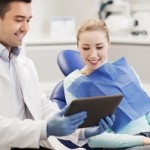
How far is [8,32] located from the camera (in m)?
1.82

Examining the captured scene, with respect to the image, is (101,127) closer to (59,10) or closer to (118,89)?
(118,89)

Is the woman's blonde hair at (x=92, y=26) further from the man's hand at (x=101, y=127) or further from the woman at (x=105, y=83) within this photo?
the man's hand at (x=101, y=127)

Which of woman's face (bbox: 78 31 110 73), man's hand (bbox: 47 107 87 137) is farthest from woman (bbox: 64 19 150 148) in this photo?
man's hand (bbox: 47 107 87 137)

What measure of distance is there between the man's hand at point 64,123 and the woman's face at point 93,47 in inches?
22.4

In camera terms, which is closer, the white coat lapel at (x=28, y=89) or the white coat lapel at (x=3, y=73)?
the white coat lapel at (x=3, y=73)

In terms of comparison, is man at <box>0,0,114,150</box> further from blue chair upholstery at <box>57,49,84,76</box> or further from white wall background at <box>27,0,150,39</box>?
white wall background at <box>27,0,150,39</box>

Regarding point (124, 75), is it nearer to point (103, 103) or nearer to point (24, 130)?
point (103, 103)

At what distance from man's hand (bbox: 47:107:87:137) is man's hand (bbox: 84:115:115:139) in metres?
0.18

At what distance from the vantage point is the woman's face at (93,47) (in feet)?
6.99

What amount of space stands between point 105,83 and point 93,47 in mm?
208

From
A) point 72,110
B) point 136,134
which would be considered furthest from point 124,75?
point 72,110

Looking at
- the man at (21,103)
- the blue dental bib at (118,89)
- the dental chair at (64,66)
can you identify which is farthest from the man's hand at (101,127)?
the dental chair at (64,66)

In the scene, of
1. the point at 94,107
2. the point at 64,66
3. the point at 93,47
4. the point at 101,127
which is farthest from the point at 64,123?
the point at 64,66

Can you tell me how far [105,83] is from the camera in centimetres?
212
